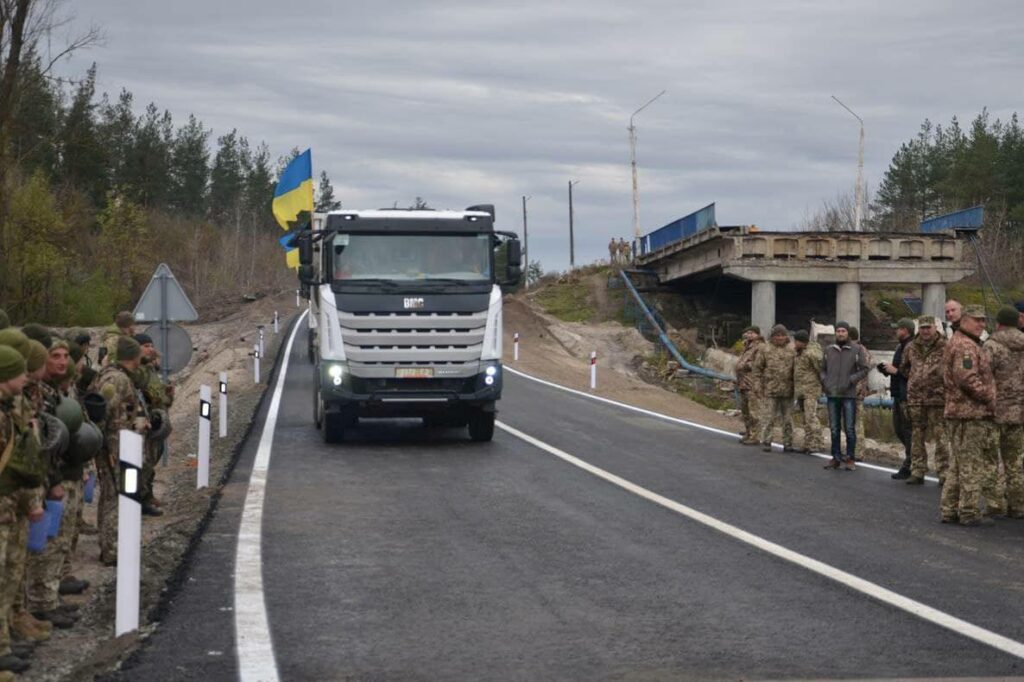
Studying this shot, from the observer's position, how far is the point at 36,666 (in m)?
7.04

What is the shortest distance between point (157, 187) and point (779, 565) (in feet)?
345

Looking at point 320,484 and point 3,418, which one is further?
point 320,484

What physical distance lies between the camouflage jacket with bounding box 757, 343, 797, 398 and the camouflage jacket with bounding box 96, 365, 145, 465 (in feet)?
33.8

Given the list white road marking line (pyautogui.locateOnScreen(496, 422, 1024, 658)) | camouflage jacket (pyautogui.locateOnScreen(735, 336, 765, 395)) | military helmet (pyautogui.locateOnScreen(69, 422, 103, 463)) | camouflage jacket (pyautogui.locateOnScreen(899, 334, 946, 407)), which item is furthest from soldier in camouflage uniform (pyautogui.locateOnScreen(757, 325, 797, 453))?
military helmet (pyautogui.locateOnScreen(69, 422, 103, 463))

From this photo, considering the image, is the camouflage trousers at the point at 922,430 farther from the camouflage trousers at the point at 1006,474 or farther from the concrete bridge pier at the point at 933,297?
the concrete bridge pier at the point at 933,297

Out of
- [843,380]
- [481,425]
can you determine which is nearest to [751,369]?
[843,380]

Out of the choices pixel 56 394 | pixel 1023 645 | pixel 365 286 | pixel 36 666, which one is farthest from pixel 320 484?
pixel 1023 645

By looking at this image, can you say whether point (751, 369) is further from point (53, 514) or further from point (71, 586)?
point (53, 514)

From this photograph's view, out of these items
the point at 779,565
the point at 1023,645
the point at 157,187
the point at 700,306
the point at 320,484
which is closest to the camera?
the point at 1023,645

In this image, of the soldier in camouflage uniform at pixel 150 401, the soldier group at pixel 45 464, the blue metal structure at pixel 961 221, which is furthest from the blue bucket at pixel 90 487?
the blue metal structure at pixel 961 221

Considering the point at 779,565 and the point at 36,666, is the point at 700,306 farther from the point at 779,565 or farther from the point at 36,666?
the point at 36,666

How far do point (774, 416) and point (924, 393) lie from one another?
Answer: 4.69m

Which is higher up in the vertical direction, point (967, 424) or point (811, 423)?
point (967, 424)

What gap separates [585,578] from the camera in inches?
365
